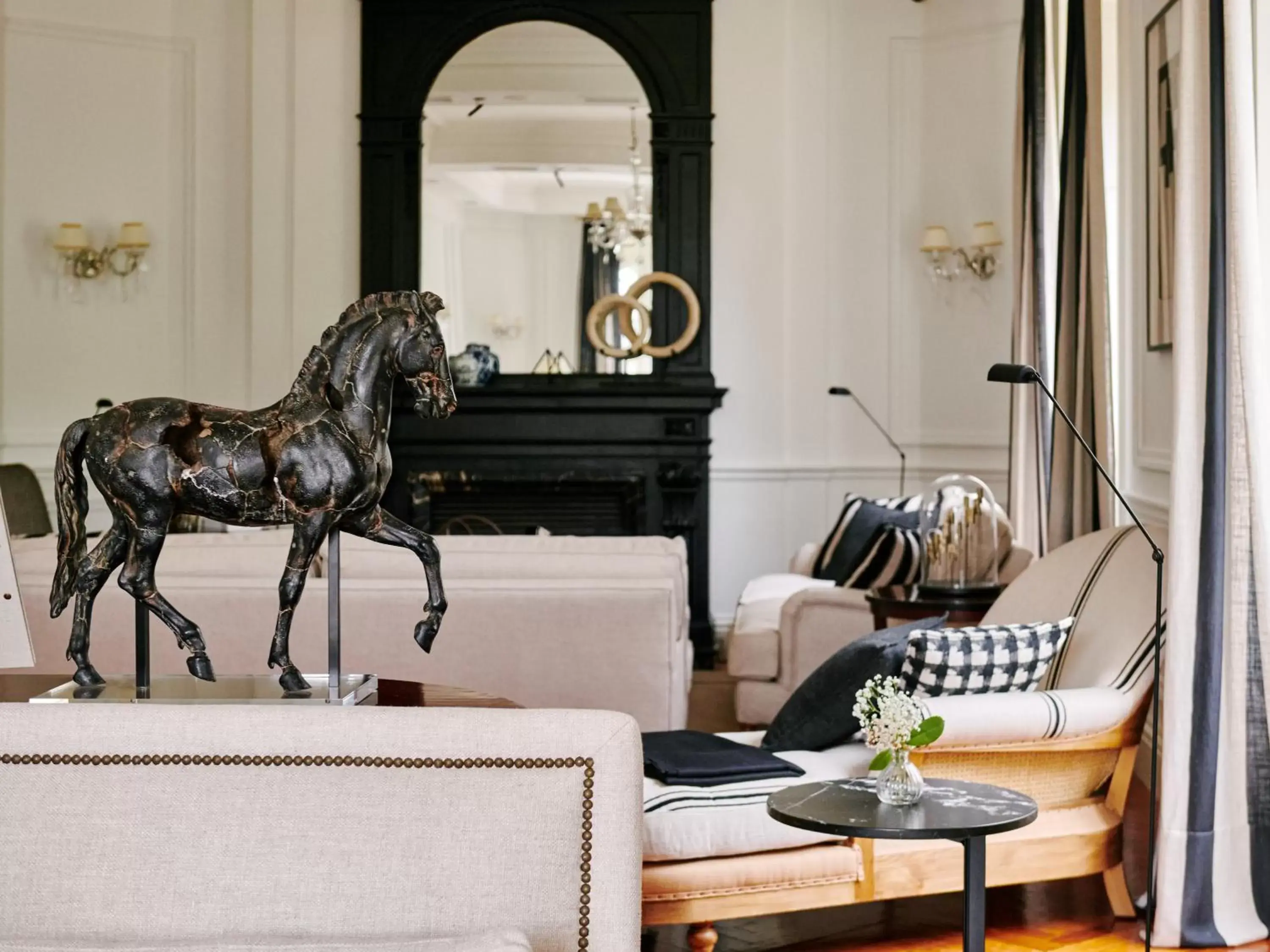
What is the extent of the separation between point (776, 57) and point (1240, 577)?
199 inches

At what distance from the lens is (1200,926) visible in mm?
3170

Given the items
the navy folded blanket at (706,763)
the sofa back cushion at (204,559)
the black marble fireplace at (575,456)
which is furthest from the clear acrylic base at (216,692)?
the black marble fireplace at (575,456)

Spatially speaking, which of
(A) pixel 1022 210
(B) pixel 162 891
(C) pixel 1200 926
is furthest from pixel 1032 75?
(B) pixel 162 891

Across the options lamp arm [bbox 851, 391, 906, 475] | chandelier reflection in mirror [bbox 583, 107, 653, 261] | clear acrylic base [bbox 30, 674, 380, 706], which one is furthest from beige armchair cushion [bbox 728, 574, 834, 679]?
clear acrylic base [bbox 30, 674, 380, 706]

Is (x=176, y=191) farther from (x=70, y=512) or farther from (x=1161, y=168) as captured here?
(x=70, y=512)

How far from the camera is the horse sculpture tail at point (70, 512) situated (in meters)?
1.87

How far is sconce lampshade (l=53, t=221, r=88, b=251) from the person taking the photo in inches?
290

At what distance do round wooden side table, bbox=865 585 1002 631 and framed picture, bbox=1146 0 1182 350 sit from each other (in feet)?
3.26

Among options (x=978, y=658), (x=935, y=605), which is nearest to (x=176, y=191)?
(x=935, y=605)

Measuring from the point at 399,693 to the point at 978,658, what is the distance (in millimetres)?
1554

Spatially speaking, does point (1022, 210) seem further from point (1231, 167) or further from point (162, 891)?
point (162, 891)

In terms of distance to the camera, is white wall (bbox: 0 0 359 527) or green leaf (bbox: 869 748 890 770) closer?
green leaf (bbox: 869 748 890 770)

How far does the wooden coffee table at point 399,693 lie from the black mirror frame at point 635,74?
5.47 metres

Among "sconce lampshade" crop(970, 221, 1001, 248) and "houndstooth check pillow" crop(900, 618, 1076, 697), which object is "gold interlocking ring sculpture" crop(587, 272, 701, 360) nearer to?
"sconce lampshade" crop(970, 221, 1001, 248)
